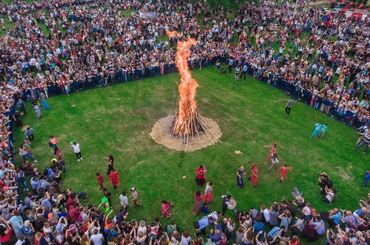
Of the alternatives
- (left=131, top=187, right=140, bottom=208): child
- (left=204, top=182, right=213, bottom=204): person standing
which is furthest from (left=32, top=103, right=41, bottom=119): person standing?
(left=204, top=182, right=213, bottom=204): person standing

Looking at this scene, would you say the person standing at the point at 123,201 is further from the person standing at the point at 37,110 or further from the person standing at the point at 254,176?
the person standing at the point at 37,110

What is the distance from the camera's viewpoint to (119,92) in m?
30.4

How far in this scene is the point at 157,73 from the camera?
3350 cm

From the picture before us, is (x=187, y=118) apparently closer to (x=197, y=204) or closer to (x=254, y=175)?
(x=254, y=175)

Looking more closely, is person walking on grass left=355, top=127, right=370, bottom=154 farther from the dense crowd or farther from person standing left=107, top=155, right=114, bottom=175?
person standing left=107, top=155, right=114, bottom=175

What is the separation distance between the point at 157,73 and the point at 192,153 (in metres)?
13.5

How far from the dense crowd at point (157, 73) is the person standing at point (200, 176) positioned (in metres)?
0.07

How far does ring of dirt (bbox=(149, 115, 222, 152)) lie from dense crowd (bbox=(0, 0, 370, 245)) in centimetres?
385

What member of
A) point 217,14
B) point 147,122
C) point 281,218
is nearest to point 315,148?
point 281,218

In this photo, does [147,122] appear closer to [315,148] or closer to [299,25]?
[315,148]

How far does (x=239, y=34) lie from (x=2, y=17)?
3161 cm

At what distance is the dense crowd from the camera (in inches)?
590

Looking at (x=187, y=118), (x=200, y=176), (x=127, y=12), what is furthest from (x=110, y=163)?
(x=127, y=12)

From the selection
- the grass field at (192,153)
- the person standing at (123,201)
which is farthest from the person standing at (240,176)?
the person standing at (123,201)
